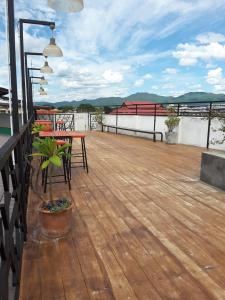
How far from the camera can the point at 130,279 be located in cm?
180

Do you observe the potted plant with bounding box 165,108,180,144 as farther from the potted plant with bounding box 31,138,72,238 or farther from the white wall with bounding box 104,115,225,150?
the potted plant with bounding box 31,138,72,238

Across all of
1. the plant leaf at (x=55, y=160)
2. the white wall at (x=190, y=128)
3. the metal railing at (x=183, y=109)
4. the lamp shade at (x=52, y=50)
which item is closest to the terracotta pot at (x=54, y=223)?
the plant leaf at (x=55, y=160)

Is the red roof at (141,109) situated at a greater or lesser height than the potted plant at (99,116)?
greater

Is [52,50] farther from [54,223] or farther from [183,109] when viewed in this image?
[183,109]

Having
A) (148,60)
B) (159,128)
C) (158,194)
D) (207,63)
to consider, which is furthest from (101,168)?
(207,63)

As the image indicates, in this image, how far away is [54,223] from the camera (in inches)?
92.5

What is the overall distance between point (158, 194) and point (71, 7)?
2.43 m

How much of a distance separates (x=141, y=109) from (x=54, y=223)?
9.45 m

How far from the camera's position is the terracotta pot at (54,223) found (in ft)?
7.67

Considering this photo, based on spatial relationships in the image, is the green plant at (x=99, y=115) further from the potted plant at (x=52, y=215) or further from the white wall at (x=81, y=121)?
the potted plant at (x=52, y=215)

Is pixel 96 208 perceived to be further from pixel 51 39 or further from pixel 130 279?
pixel 51 39

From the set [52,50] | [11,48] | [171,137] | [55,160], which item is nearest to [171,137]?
[171,137]

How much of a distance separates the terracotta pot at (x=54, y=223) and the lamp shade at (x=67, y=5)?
1.70m

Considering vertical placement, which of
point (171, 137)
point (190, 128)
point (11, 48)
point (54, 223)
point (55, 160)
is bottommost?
point (54, 223)
